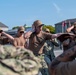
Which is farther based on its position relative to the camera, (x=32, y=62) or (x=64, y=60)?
(x=64, y=60)

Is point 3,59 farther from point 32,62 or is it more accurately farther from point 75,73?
point 75,73

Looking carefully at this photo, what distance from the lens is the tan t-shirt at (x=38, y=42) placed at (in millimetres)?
7562

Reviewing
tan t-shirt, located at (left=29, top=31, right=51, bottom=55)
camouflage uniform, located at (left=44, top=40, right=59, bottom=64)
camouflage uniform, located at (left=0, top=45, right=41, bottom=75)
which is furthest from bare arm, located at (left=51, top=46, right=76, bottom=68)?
camouflage uniform, located at (left=44, top=40, right=59, bottom=64)

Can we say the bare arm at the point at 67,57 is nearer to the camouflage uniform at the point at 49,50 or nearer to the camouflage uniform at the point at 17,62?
the camouflage uniform at the point at 17,62

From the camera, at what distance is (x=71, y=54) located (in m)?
2.31

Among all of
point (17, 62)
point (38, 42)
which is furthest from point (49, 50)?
point (17, 62)

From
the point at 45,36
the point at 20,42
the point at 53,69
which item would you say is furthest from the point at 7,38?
the point at 53,69

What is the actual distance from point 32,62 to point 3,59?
118mm

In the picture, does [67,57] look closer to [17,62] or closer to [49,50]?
[17,62]

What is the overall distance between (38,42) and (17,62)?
634 centimetres

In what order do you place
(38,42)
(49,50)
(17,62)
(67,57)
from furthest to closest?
(49,50)
(38,42)
(67,57)
(17,62)

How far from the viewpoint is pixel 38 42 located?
7.61m

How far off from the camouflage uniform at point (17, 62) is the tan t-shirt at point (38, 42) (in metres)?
6.18

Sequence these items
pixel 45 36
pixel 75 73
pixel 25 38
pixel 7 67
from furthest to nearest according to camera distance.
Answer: pixel 25 38, pixel 45 36, pixel 75 73, pixel 7 67
